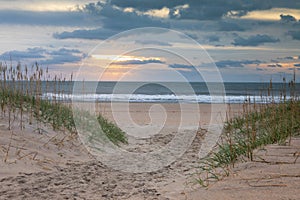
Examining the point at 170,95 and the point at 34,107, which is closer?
the point at 34,107

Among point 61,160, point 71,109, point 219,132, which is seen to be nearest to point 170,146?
point 219,132

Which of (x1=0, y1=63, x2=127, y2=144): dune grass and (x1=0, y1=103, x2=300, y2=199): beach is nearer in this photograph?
(x1=0, y1=103, x2=300, y2=199): beach

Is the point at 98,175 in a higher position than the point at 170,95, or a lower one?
lower

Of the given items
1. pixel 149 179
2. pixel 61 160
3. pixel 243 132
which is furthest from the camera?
pixel 243 132

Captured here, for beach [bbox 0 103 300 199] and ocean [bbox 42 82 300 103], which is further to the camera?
ocean [bbox 42 82 300 103]

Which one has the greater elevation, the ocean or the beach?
the ocean

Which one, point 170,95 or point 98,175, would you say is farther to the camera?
point 170,95

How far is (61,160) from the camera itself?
21.2 feet

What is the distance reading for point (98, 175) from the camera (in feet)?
19.1

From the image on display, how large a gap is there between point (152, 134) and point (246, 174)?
642 cm

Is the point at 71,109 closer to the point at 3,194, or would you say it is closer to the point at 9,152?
the point at 9,152

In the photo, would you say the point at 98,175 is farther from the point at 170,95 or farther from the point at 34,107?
the point at 170,95

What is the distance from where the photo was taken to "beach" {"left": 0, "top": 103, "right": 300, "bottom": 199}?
4.30 metres

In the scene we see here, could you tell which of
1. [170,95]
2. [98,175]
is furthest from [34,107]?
[170,95]
